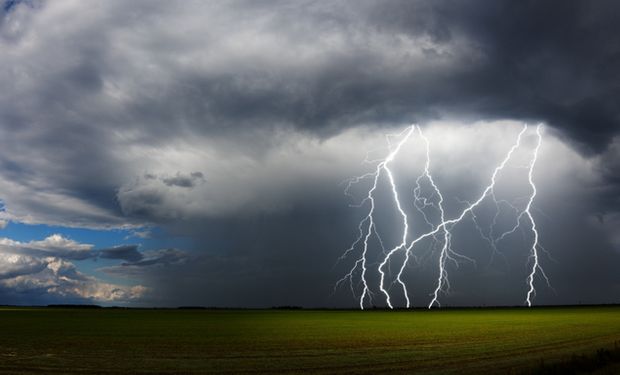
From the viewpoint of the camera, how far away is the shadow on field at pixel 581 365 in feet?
50.3

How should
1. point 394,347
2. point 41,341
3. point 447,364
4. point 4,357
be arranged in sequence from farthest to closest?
point 41,341 < point 394,347 < point 4,357 < point 447,364

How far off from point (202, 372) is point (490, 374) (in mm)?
10126

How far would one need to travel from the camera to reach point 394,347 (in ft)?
84.7

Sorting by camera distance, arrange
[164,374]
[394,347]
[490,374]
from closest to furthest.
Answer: [490,374] < [164,374] < [394,347]

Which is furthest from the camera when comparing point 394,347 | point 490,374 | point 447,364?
point 394,347

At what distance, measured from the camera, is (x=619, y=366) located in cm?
1650

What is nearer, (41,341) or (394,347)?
(394,347)

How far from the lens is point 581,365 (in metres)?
16.3

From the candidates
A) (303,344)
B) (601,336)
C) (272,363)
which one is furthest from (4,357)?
(601,336)

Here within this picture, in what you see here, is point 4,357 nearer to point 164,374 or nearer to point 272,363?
point 164,374

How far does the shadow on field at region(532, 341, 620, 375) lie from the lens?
50.3 ft

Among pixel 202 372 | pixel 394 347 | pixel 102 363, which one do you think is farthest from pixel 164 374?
pixel 394 347

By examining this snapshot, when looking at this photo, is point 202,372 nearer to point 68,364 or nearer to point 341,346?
point 68,364

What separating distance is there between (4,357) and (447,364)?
1963cm
